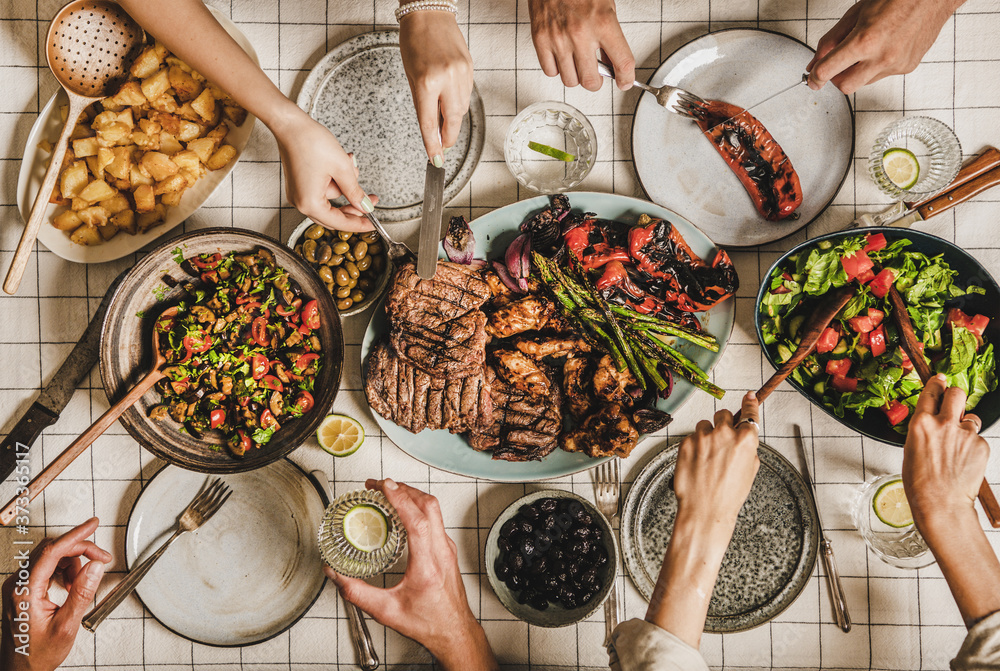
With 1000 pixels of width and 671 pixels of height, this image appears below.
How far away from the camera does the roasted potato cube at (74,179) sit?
2.98 metres

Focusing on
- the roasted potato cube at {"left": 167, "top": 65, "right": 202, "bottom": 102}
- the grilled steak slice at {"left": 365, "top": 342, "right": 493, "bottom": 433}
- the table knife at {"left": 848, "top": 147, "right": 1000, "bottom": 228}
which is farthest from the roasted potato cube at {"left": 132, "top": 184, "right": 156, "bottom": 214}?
the table knife at {"left": 848, "top": 147, "right": 1000, "bottom": 228}

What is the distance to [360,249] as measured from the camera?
2.98 m

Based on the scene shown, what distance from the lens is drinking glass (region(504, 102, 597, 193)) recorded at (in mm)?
3107

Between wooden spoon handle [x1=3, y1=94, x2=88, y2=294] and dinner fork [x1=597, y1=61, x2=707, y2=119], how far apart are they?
2.75 metres

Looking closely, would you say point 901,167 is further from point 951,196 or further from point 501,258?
point 501,258

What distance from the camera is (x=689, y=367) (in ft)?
9.68

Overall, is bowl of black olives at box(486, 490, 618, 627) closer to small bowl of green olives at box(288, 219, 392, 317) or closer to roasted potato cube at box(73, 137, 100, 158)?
small bowl of green olives at box(288, 219, 392, 317)

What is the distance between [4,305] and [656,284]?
3.72 meters

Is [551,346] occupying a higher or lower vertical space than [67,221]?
lower

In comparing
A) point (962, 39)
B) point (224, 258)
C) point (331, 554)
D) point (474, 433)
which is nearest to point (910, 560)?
point (474, 433)

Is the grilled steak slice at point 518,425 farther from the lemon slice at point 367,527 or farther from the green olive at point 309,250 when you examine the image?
the green olive at point 309,250

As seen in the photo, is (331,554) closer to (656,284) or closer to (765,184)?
(656,284)

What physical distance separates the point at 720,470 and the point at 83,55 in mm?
3784

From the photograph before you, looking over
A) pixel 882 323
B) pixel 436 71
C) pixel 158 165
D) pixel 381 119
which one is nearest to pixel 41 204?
pixel 158 165
